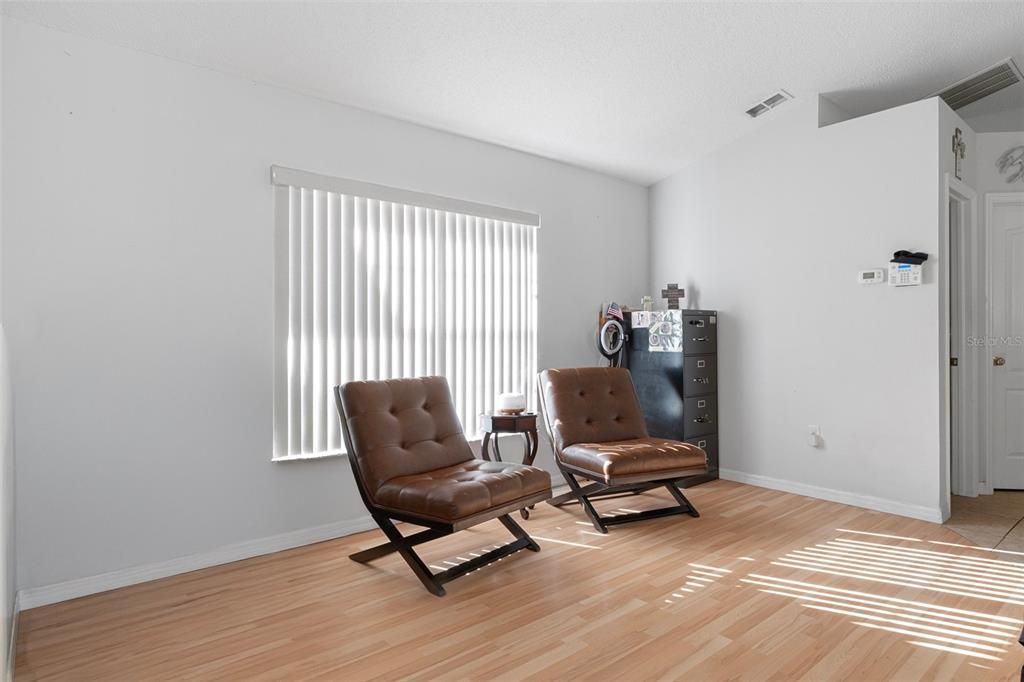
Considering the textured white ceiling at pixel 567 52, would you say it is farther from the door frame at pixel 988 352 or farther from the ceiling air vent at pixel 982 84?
the door frame at pixel 988 352

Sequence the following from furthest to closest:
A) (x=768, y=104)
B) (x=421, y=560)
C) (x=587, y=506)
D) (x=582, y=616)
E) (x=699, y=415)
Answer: (x=699, y=415) < (x=768, y=104) < (x=587, y=506) < (x=421, y=560) < (x=582, y=616)

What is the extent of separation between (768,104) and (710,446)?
8.39 feet

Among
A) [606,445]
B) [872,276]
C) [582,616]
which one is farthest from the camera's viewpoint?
[872,276]

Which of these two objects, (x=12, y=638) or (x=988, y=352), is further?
(x=988, y=352)

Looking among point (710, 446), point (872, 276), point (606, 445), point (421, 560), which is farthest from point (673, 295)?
point (421, 560)

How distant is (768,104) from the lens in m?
4.19

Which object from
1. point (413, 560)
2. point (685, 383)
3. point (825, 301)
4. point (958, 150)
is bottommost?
point (413, 560)

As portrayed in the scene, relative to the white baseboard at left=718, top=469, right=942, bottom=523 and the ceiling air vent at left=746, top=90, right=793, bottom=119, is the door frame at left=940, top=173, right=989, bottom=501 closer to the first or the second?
the white baseboard at left=718, top=469, right=942, bottom=523

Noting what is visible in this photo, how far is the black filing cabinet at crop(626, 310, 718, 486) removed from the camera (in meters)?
4.54

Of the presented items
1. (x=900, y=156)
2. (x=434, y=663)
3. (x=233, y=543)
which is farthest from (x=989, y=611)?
(x=233, y=543)

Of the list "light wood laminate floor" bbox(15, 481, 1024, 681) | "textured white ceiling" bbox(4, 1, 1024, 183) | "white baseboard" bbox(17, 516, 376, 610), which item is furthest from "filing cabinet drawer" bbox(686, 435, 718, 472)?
"white baseboard" bbox(17, 516, 376, 610)

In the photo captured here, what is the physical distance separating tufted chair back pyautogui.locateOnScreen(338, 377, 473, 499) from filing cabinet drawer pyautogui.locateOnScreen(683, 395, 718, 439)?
1.98 m

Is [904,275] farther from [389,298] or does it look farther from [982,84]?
[389,298]

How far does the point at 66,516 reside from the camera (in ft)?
8.49
